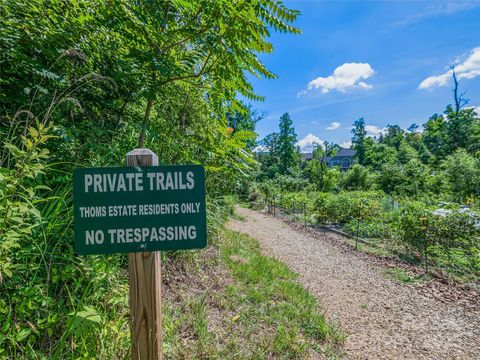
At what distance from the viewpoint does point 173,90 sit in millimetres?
2895

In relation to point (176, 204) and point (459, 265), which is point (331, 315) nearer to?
point (176, 204)

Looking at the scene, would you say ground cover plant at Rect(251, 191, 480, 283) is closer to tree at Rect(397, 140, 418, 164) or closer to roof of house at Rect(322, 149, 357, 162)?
tree at Rect(397, 140, 418, 164)

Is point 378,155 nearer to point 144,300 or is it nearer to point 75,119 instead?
point 75,119

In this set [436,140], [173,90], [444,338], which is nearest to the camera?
[173,90]

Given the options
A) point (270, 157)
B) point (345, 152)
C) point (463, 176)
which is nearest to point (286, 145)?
point (270, 157)

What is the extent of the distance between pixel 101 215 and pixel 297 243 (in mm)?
7602

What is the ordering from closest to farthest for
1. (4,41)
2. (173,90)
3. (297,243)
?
(4,41) < (173,90) < (297,243)

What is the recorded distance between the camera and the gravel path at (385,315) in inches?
115


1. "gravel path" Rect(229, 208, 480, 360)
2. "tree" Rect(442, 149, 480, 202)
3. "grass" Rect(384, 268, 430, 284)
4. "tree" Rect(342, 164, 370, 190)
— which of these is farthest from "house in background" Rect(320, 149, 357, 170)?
"gravel path" Rect(229, 208, 480, 360)

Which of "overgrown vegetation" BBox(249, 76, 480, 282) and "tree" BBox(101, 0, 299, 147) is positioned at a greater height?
"tree" BBox(101, 0, 299, 147)

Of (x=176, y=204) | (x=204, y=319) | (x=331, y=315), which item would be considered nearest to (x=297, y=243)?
(x=331, y=315)

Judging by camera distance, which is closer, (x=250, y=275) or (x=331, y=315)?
(x=331, y=315)

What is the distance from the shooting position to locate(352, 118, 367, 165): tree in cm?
3872

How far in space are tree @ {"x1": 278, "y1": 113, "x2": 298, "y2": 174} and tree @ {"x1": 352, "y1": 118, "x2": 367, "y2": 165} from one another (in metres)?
10.4
